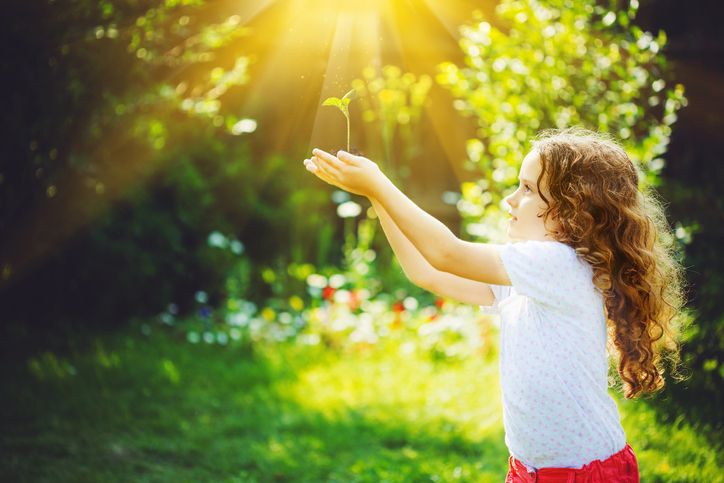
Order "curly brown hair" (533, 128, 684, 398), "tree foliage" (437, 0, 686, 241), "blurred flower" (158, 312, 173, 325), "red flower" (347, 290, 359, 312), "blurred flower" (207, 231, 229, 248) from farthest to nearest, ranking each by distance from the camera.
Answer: "red flower" (347, 290, 359, 312), "blurred flower" (207, 231, 229, 248), "blurred flower" (158, 312, 173, 325), "tree foliage" (437, 0, 686, 241), "curly brown hair" (533, 128, 684, 398)

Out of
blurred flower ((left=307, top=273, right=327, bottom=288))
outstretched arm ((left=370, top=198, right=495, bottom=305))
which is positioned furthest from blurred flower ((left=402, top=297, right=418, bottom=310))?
outstretched arm ((left=370, top=198, right=495, bottom=305))

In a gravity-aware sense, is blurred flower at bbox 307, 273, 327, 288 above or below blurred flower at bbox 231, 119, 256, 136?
below

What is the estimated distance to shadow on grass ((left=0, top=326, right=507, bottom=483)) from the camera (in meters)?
2.54

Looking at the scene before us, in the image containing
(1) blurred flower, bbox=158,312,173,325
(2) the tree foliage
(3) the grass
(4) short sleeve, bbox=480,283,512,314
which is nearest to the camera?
(4) short sleeve, bbox=480,283,512,314

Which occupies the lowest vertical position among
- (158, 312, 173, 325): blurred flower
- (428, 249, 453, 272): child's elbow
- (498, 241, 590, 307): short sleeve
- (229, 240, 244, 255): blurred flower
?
(158, 312, 173, 325): blurred flower

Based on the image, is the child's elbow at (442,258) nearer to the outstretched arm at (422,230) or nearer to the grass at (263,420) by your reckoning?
the outstretched arm at (422,230)

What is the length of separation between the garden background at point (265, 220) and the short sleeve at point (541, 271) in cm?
59

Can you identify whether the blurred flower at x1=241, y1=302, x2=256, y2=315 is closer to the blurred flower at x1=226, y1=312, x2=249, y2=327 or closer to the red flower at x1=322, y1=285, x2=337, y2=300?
the blurred flower at x1=226, y1=312, x2=249, y2=327

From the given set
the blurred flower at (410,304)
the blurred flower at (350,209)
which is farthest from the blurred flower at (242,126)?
the blurred flower at (410,304)

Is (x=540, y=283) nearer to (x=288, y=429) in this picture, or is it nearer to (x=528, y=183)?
(x=528, y=183)

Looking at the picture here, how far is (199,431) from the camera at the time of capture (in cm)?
290

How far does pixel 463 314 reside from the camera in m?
4.20

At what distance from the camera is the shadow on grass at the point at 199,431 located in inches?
100.0

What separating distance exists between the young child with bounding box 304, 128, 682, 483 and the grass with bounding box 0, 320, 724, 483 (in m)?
1.18
